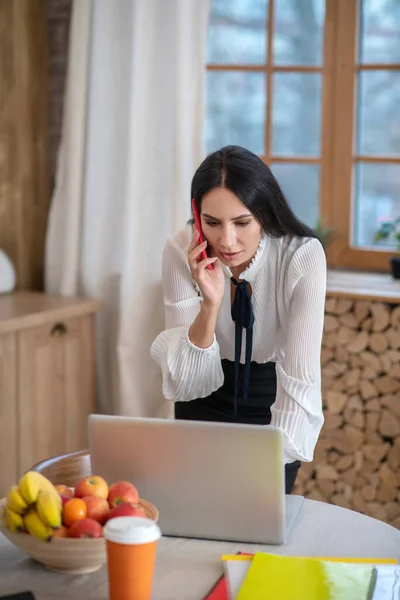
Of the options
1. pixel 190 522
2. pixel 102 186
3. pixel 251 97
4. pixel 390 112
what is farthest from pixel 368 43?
pixel 190 522

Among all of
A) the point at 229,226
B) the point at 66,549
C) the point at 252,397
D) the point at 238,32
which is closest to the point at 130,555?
the point at 66,549

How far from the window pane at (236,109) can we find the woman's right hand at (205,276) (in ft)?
4.72

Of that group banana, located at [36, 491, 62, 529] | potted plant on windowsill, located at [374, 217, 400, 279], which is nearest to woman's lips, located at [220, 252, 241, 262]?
banana, located at [36, 491, 62, 529]

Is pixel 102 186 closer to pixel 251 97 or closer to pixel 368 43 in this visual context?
pixel 251 97

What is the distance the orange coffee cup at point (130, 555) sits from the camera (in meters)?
1.17

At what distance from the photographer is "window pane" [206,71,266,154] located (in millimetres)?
3428

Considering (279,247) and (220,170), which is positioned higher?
(220,170)

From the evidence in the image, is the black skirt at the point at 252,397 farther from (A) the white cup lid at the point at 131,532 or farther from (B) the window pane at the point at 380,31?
(B) the window pane at the point at 380,31

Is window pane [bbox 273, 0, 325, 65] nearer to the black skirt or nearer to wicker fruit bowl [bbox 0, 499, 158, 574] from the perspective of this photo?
the black skirt

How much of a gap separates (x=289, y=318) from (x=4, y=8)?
1.92 metres

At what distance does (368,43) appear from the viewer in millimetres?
3242

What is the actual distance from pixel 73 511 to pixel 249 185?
0.94 m

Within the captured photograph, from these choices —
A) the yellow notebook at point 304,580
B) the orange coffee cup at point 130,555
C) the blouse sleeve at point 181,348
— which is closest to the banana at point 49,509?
the orange coffee cup at point 130,555

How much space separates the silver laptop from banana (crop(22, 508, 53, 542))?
0.68 ft
